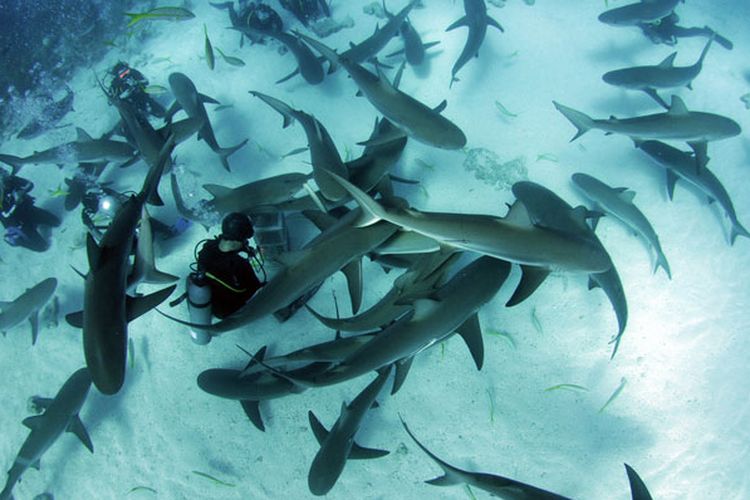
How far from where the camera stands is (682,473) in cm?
432

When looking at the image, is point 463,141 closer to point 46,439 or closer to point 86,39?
point 46,439

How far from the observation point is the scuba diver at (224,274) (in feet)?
13.3

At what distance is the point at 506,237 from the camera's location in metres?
3.26

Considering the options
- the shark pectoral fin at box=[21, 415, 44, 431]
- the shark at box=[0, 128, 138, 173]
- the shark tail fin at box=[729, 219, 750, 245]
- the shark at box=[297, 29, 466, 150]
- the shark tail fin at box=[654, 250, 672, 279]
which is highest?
the shark at box=[297, 29, 466, 150]

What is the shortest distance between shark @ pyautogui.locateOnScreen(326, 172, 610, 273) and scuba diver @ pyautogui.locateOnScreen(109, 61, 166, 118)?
624cm

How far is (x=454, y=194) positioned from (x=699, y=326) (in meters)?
3.41

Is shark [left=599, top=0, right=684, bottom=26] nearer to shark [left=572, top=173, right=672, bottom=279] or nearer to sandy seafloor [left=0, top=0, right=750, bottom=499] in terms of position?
sandy seafloor [left=0, top=0, right=750, bottom=499]

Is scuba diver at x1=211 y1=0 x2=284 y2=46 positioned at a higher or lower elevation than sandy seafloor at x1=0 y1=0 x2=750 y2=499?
higher

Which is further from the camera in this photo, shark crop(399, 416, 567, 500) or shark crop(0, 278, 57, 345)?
shark crop(0, 278, 57, 345)

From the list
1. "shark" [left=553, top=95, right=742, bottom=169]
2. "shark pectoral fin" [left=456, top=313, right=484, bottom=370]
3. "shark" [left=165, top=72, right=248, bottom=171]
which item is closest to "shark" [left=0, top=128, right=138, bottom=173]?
"shark" [left=165, top=72, right=248, bottom=171]

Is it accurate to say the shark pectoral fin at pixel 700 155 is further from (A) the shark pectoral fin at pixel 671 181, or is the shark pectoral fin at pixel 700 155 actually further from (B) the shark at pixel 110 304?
(B) the shark at pixel 110 304

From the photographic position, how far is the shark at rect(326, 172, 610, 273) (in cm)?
325

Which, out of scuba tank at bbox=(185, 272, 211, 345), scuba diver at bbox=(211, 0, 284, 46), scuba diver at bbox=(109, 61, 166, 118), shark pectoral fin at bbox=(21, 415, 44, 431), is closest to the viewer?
scuba tank at bbox=(185, 272, 211, 345)

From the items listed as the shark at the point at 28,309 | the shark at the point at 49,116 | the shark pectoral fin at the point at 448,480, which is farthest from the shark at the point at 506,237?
the shark at the point at 49,116
